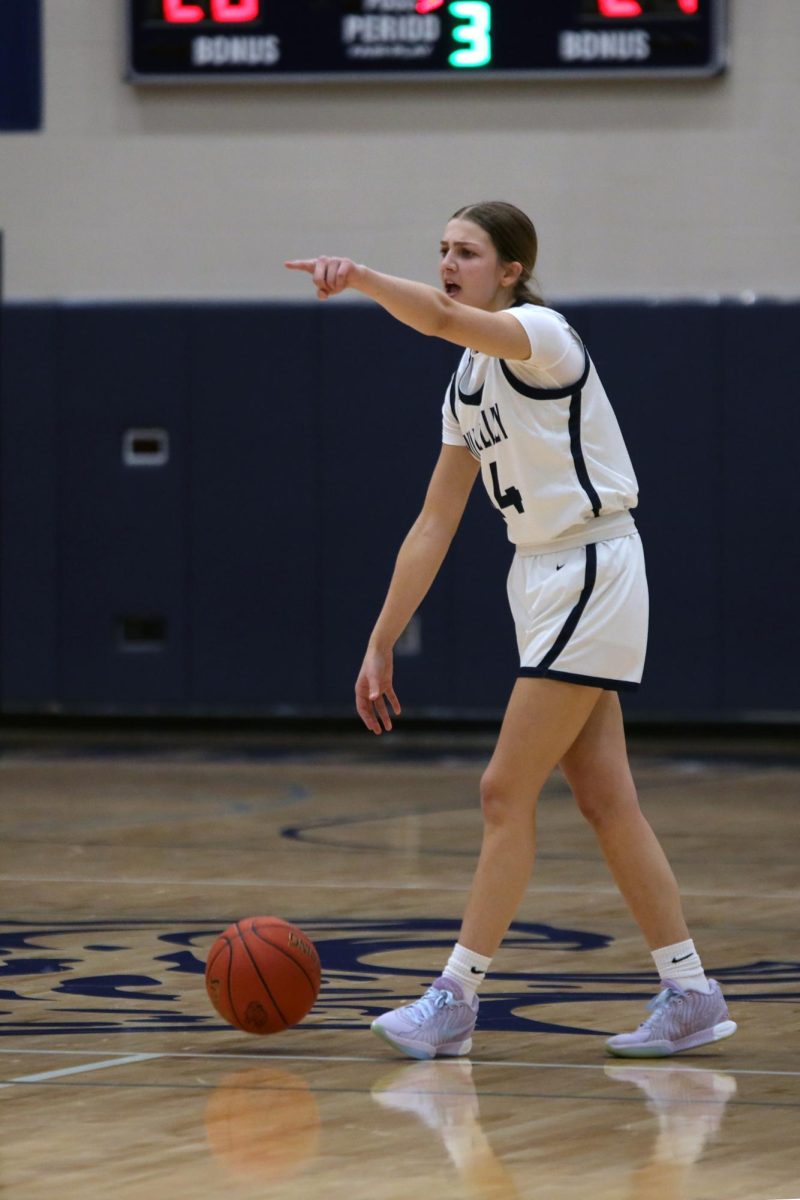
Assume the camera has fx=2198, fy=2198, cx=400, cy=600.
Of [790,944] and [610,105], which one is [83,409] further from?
[790,944]

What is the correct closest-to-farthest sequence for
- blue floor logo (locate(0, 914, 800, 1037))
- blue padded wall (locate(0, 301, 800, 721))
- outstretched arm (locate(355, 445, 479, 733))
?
outstretched arm (locate(355, 445, 479, 733)), blue floor logo (locate(0, 914, 800, 1037)), blue padded wall (locate(0, 301, 800, 721))

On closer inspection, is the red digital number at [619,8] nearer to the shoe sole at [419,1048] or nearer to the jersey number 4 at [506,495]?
the jersey number 4 at [506,495]

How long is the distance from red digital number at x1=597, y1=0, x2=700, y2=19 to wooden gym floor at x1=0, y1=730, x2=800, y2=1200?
4799mm

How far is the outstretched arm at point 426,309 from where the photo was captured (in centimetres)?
410

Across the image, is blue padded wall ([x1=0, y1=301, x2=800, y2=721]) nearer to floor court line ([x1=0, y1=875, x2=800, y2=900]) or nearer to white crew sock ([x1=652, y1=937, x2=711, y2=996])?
floor court line ([x1=0, y1=875, x2=800, y2=900])

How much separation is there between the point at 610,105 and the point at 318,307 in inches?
85.6

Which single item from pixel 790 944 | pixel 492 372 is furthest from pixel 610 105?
pixel 492 372

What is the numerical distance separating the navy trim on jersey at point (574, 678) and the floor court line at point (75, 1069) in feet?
3.70

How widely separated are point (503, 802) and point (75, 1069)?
3.41ft

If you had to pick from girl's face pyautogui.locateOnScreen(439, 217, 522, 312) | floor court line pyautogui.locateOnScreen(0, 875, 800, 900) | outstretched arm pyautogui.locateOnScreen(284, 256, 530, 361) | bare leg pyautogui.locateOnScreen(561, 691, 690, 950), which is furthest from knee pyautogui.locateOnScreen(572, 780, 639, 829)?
floor court line pyautogui.locateOnScreen(0, 875, 800, 900)

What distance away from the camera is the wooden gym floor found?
147 inches

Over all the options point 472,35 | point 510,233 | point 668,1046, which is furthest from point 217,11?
point 668,1046

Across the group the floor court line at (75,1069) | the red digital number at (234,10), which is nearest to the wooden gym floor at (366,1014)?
the floor court line at (75,1069)

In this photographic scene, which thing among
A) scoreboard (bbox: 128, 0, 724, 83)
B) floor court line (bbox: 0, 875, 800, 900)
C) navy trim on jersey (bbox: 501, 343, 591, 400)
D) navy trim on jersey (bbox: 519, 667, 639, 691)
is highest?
scoreboard (bbox: 128, 0, 724, 83)
